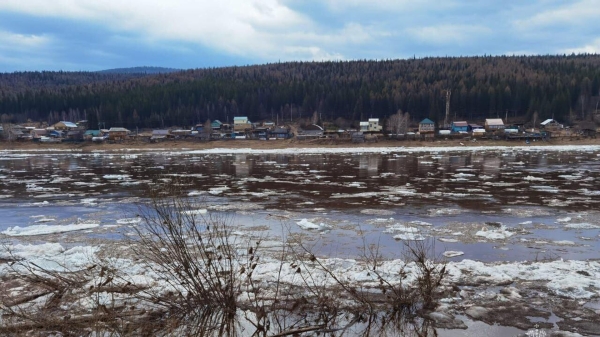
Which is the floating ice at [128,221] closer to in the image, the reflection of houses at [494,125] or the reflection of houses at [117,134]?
the reflection of houses at [117,134]

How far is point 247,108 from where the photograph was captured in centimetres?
11175

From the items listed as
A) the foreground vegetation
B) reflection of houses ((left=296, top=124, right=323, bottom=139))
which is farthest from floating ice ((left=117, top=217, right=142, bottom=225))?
reflection of houses ((left=296, top=124, right=323, bottom=139))

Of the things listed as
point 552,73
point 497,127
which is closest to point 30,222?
point 497,127

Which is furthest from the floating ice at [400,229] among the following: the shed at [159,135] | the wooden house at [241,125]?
the wooden house at [241,125]

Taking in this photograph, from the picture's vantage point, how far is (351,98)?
104 metres

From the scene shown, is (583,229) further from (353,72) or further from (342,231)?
(353,72)

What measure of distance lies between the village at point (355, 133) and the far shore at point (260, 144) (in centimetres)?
289

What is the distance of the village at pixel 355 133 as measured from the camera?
68.2 meters

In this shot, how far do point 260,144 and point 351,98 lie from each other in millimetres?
44929

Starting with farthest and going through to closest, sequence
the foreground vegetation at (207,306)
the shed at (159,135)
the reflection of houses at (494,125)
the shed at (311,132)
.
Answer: the reflection of houses at (494,125) → the shed at (159,135) → the shed at (311,132) → the foreground vegetation at (207,306)

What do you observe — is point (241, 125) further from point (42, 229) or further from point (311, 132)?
point (42, 229)

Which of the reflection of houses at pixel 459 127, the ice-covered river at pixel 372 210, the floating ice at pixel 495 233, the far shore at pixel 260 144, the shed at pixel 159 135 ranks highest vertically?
the reflection of houses at pixel 459 127

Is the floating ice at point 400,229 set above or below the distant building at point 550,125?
below

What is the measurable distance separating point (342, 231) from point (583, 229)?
6.12 m
